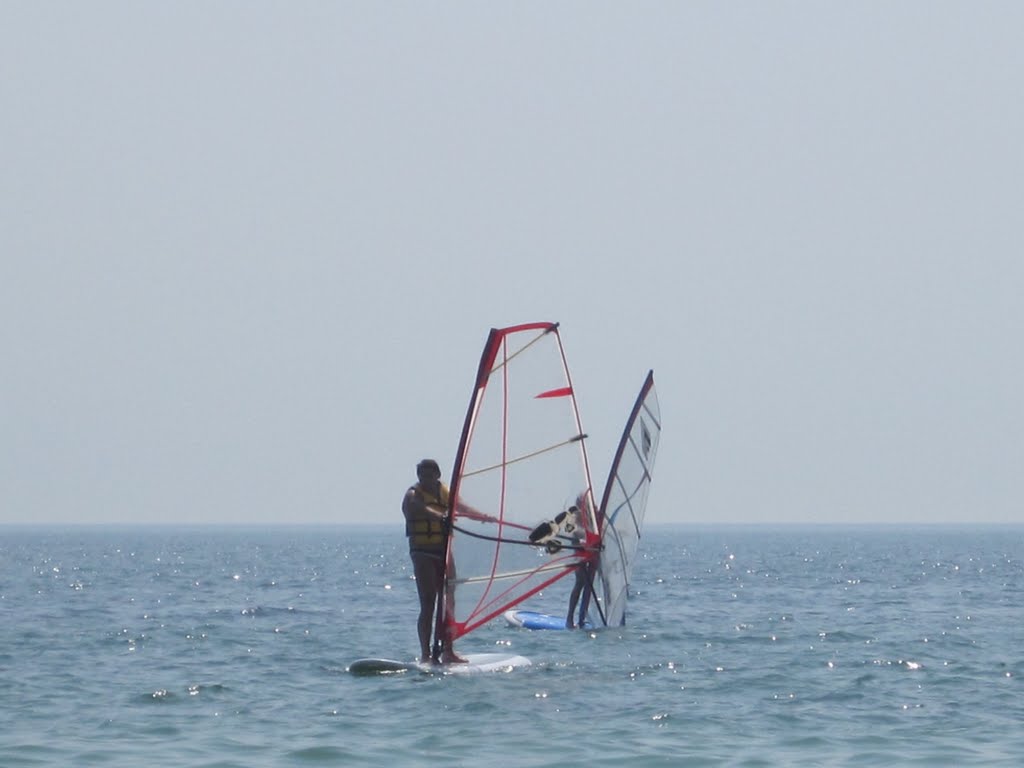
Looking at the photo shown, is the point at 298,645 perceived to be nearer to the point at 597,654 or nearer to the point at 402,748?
the point at 597,654

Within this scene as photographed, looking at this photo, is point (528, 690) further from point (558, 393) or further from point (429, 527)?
point (558, 393)

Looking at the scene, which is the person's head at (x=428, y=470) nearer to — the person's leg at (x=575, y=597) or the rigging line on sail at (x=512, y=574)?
the rigging line on sail at (x=512, y=574)

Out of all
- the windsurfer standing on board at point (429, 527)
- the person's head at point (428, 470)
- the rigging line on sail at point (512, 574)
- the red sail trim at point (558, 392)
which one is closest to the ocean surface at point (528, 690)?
the windsurfer standing on board at point (429, 527)

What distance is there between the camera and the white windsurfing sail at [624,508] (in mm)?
18625

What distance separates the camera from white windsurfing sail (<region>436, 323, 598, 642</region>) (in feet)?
45.3

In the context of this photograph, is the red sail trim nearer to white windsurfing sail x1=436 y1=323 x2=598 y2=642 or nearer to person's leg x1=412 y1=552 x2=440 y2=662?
white windsurfing sail x1=436 y1=323 x2=598 y2=642

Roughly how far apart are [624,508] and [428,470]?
6.31 m

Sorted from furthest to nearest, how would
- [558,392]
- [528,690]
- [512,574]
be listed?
[512,574] < [558,392] < [528,690]

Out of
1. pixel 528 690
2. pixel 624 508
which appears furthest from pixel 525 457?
pixel 624 508

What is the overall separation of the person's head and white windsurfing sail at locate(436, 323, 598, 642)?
226mm

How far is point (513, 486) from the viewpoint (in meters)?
14.3

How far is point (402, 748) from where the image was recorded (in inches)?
403

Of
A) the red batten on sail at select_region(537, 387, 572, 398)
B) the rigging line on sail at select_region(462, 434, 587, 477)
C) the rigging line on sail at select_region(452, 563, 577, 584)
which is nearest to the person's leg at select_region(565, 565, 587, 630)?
the rigging line on sail at select_region(452, 563, 577, 584)

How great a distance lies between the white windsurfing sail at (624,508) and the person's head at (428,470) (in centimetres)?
502
